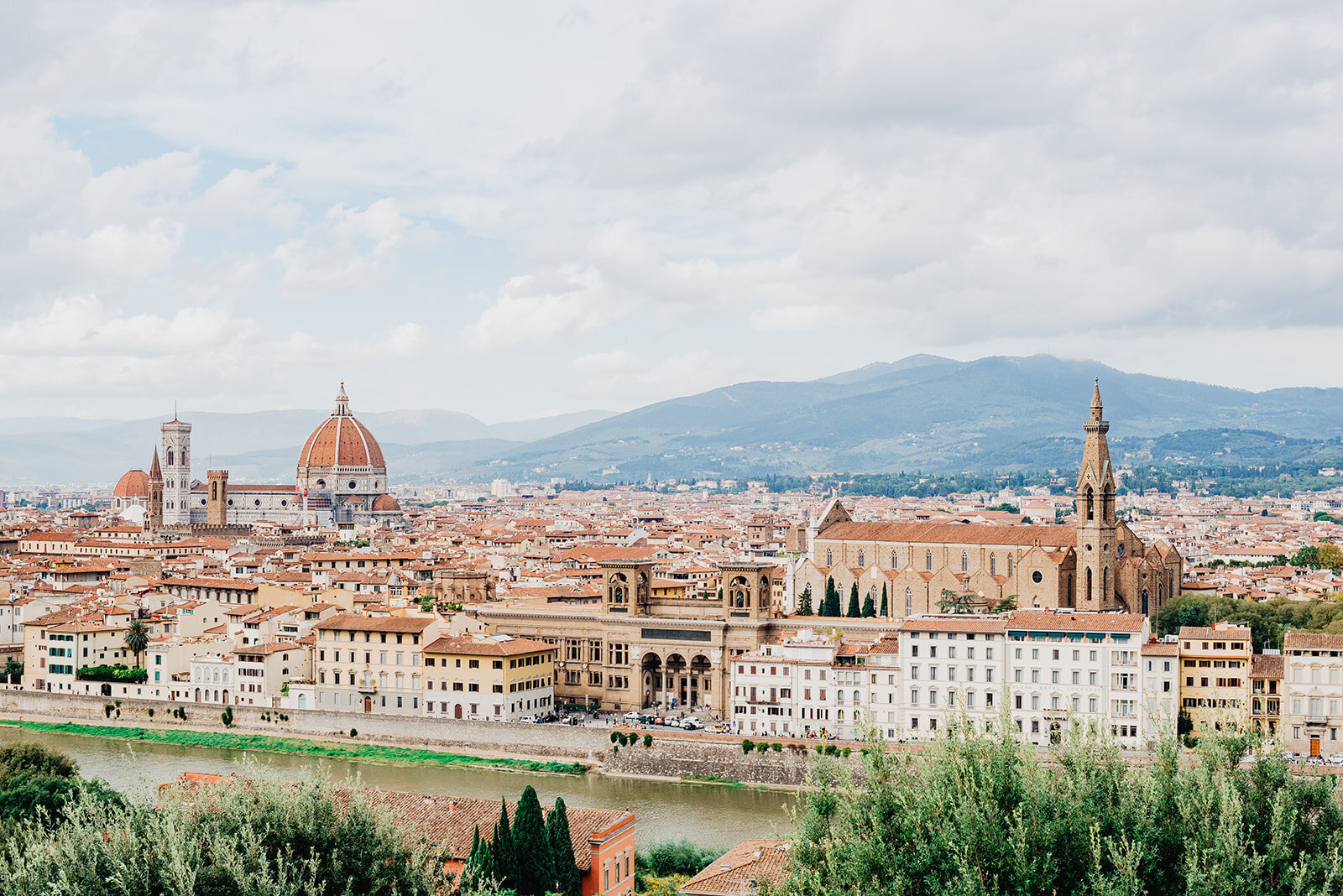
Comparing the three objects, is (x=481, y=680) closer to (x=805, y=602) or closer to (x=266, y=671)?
(x=266, y=671)

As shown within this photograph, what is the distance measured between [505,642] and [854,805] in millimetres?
25079

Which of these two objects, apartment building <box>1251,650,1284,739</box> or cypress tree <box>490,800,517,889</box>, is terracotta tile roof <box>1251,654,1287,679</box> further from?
cypress tree <box>490,800,517,889</box>

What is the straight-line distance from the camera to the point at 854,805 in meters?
14.2

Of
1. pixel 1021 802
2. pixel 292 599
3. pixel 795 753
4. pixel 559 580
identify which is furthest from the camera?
pixel 559 580

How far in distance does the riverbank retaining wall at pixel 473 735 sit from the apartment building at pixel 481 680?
75 cm

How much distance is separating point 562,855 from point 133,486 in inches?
3871

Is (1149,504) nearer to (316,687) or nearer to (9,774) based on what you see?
(316,687)

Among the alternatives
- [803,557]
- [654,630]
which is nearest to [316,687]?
[654,630]

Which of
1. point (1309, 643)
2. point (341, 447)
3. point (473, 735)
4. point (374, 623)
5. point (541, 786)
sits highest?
point (341, 447)

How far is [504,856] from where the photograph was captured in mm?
21109

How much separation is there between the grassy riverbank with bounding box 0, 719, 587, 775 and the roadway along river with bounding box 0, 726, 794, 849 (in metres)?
0.42

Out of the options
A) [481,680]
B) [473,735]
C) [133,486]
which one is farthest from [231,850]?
[133,486]

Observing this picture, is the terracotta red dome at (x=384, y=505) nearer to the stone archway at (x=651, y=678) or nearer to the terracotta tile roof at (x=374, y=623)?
A: the terracotta tile roof at (x=374, y=623)

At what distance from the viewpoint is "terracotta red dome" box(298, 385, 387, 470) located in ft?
338
